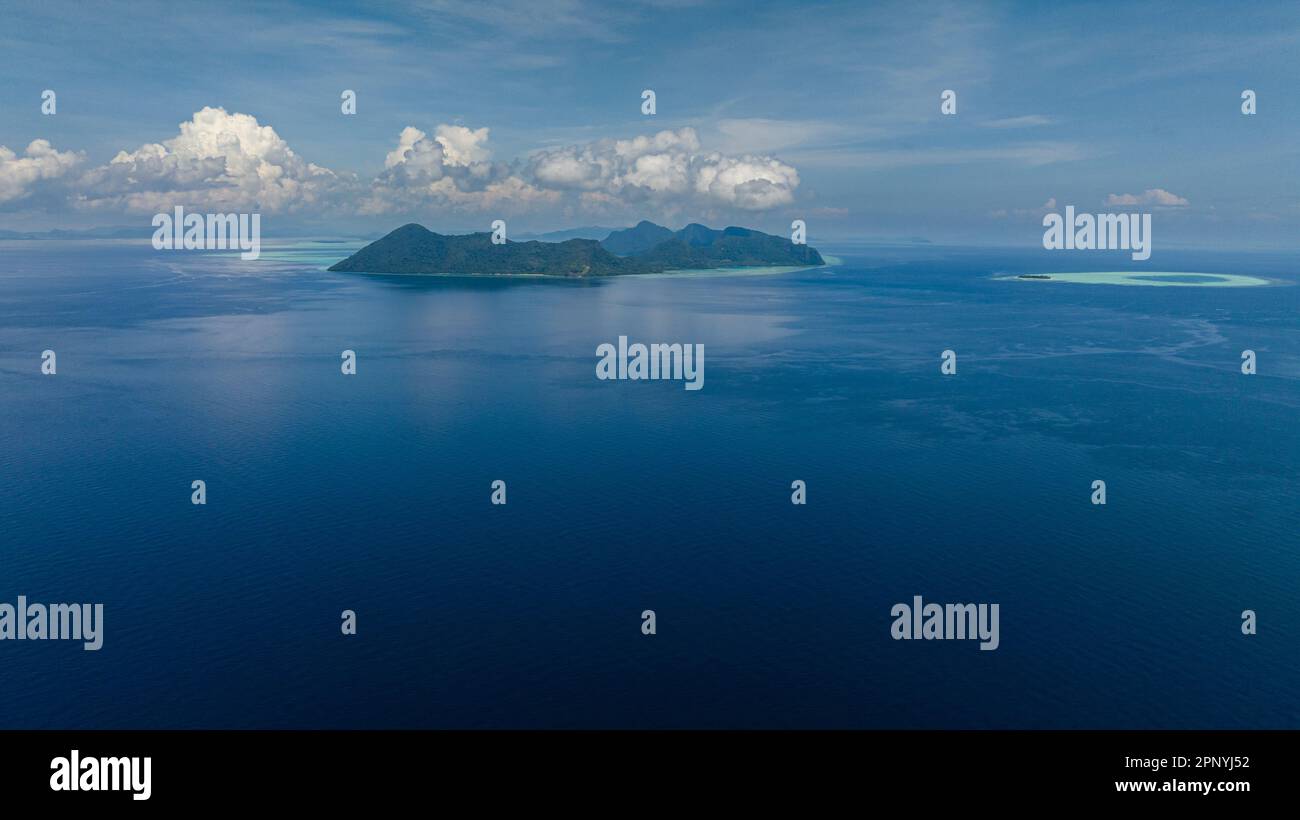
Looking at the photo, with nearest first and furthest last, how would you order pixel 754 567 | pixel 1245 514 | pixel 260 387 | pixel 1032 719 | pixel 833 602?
pixel 1032 719
pixel 833 602
pixel 754 567
pixel 1245 514
pixel 260 387

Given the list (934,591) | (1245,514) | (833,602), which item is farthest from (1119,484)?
(833,602)

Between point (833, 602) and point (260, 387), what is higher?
point (260, 387)

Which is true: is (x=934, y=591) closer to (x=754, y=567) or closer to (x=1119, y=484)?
(x=754, y=567)

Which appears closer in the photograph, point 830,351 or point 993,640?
point 993,640

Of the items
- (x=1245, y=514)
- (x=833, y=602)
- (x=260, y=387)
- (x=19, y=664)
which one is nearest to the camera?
(x=19, y=664)

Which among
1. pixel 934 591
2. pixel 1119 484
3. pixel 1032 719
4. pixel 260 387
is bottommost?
pixel 1032 719

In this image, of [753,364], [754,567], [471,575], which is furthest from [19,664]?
[753,364]
